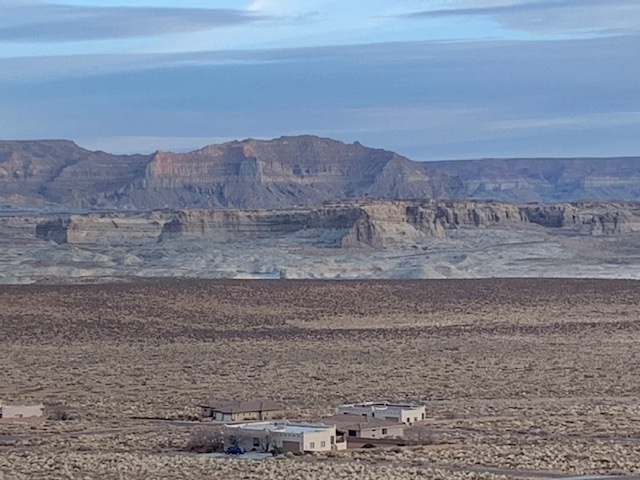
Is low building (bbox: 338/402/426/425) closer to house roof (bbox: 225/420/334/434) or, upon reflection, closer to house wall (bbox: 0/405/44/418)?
house roof (bbox: 225/420/334/434)

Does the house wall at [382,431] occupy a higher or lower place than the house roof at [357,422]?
lower

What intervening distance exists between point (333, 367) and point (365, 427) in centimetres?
2007

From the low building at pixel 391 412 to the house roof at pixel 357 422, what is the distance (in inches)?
23.0

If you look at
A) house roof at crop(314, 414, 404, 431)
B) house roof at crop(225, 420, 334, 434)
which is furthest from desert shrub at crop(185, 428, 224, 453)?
house roof at crop(314, 414, 404, 431)

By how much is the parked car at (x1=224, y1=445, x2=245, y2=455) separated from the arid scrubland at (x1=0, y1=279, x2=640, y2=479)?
1098 mm

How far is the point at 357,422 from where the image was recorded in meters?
36.5

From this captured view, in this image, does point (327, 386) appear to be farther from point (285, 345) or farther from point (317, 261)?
point (317, 261)

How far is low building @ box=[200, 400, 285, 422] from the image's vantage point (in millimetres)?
40562

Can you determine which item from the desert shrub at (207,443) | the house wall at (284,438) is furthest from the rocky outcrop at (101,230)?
the house wall at (284,438)

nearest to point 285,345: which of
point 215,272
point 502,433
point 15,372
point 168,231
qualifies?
point 15,372

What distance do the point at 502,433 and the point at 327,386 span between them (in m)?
13.3

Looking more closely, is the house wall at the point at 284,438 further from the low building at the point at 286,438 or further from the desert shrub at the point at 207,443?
the desert shrub at the point at 207,443

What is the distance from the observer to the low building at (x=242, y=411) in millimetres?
40562

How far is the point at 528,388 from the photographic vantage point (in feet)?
160
